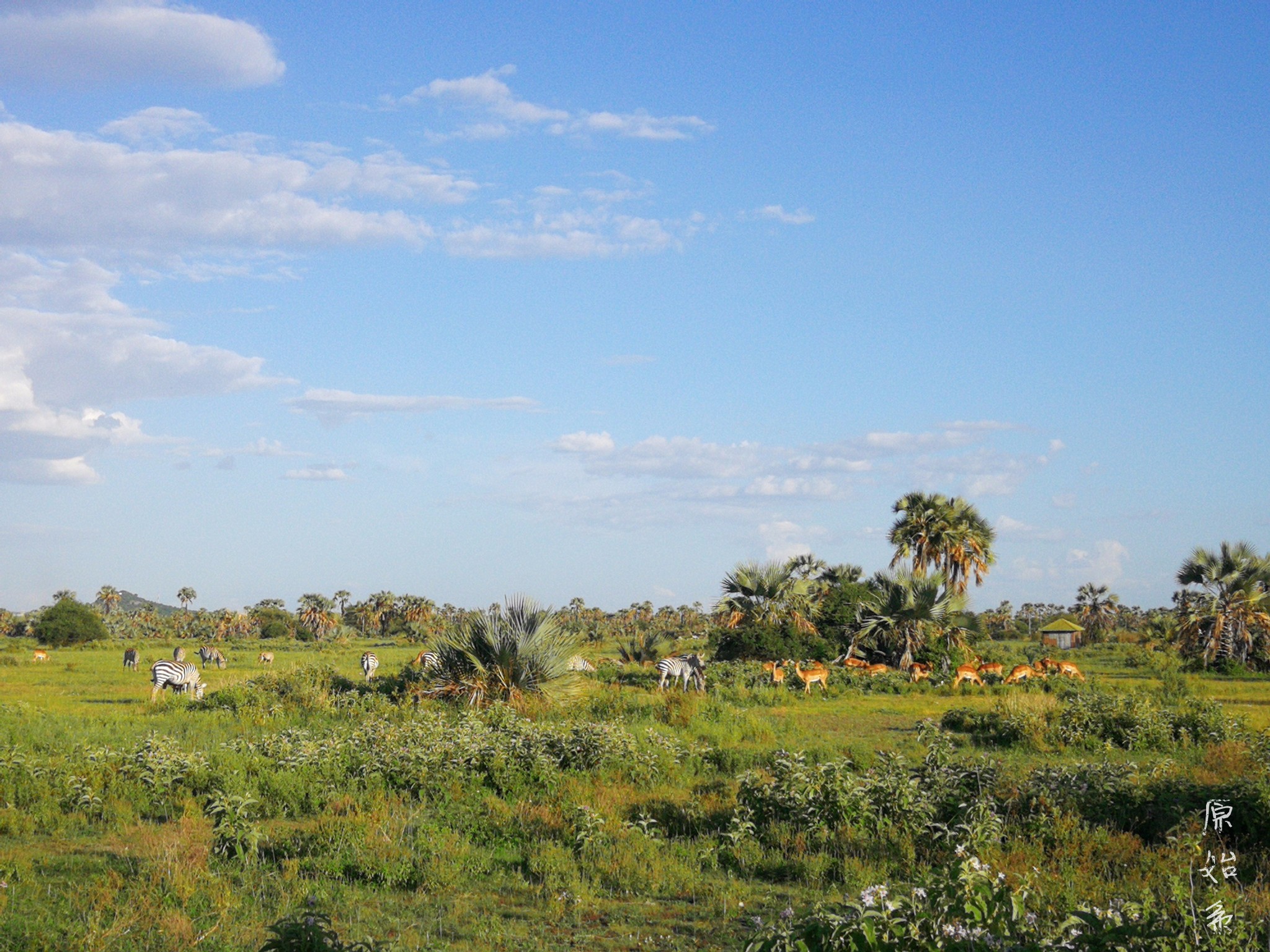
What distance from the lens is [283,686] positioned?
81.1 ft

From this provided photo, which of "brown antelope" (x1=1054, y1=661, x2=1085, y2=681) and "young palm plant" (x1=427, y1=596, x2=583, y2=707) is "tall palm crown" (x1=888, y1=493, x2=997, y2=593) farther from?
"young palm plant" (x1=427, y1=596, x2=583, y2=707)

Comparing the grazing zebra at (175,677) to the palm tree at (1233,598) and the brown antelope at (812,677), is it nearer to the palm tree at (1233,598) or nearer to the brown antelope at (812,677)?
the brown antelope at (812,677)

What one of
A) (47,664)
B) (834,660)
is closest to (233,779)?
(834,660)

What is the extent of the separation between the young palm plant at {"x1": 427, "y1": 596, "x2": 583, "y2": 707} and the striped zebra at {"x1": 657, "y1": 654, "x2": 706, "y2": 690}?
23.0ft

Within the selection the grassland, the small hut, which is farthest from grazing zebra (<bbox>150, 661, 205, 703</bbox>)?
the small hut

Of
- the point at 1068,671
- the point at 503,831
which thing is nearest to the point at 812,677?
the point at 1068,671

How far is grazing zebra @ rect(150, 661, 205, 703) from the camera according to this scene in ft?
90.5

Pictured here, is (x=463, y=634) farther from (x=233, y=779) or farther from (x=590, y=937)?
(x=590, y=937)

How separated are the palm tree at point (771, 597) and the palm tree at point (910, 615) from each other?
265 cm

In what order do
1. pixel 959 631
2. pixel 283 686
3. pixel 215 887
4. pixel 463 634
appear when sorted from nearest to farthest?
pixel 215 887 → pixel 463 634 → pixel 283 686 → pixel 959 631

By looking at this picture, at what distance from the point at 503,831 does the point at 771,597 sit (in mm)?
26772

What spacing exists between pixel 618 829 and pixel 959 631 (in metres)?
26.5

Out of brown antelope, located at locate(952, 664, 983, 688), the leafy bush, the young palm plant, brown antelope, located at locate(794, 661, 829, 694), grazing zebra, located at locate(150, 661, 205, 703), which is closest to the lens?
the young palm plant

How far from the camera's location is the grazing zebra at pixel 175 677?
27.6m
